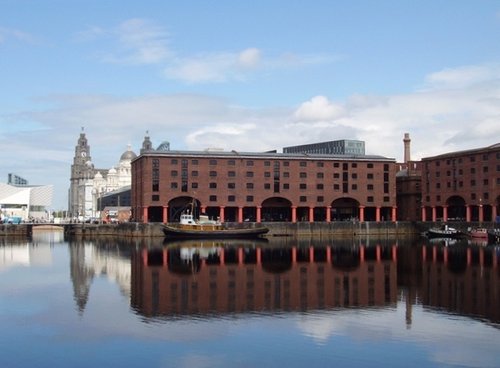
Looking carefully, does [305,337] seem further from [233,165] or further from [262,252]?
[233,165]

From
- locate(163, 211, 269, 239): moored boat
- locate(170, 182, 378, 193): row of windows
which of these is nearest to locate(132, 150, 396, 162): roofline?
locate(170, 182, 378, 193): row of windows

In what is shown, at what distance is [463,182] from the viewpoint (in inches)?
4948

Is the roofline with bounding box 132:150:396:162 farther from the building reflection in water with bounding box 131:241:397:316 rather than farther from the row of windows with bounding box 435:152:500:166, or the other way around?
the building reflection in water with bounding box 131:241:397:316

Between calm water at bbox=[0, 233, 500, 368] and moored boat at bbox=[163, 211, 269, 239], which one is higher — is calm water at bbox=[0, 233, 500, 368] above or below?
below

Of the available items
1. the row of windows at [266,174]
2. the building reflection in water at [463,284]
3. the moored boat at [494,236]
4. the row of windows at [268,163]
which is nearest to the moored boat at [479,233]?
the moored boat at [494,236]

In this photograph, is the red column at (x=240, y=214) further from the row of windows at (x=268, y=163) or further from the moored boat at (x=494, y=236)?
the moored boat at (x=494, y=236)

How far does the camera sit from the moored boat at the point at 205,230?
109625 mm

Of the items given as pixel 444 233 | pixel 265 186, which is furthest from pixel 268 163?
pixel 444 233

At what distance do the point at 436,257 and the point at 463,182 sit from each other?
6065cm

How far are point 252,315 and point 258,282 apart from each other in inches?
509

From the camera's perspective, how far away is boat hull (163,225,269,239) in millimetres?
109438

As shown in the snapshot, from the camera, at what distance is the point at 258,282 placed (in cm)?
4566

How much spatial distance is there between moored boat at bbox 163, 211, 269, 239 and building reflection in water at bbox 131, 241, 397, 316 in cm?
3647

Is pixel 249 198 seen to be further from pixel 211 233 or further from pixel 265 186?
pixel 211 233
